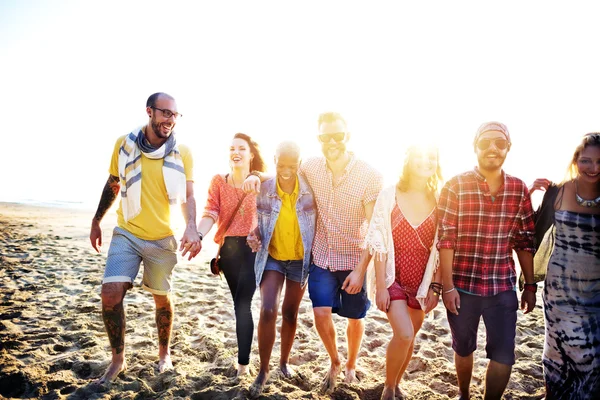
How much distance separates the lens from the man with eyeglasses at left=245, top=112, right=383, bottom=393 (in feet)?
11.8

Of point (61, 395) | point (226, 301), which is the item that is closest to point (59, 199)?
point (226, 301)

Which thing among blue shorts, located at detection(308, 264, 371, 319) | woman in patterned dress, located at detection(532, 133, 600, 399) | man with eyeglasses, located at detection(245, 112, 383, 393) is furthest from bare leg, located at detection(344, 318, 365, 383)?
woman in patterned dress, located at detection(532, 133, 600, 399)

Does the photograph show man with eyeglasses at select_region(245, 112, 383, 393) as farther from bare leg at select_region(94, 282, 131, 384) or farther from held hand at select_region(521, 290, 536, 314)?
bare leg at select_region(94, 282, 131, 384)

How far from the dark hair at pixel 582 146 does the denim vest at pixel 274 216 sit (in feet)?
6.98

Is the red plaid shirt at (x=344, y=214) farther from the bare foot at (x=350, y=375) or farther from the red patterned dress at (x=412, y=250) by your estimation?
the bare foot at (x=350, y=375)

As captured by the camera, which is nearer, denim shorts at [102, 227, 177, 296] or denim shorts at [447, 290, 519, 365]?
denim shorts at [447, 290, 519, 365]

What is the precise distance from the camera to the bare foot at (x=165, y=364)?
378cm

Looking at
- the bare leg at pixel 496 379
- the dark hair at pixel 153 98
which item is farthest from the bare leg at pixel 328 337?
the dark hair at pixel 153 98

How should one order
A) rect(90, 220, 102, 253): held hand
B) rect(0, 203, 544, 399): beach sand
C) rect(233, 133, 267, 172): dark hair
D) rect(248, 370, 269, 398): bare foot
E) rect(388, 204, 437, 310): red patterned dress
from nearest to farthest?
1. rect(388, 204, 437, 310): red patterned dress
2. rect(248, 370, 269, 398): bare foot
3. rect(0, 203, 544, 399): beach sand
4. rect(90, 220, 102, 253): held hand
5. rect(233, 133, 267, 172): dark hair

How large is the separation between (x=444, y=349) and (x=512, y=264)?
1864mm

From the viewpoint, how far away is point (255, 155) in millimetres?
4301

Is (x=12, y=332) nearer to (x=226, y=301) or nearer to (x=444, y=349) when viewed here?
(x=226, y=301)

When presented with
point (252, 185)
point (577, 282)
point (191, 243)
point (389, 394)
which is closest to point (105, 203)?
point (191, 243)

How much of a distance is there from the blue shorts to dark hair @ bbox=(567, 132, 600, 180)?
1897 millimetres
